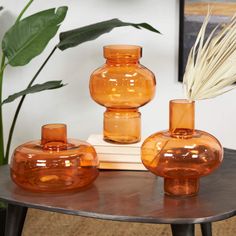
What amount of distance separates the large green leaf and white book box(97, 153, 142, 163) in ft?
2.70

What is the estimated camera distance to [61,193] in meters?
1.53

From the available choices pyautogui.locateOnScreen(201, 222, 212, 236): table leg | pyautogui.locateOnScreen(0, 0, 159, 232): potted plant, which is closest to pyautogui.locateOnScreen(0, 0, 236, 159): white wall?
pyautogui.locateOnScreen(0, 0, 159, 232): potted plant

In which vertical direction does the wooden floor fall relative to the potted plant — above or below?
above

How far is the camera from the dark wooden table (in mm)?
1364

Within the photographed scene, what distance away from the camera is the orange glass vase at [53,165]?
5.07ft

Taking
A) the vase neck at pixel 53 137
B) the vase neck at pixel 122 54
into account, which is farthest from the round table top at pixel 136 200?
the vase neck at pixel 122 54

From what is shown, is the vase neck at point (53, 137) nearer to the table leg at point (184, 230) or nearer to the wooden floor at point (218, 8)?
the table leg at point (184, 230)

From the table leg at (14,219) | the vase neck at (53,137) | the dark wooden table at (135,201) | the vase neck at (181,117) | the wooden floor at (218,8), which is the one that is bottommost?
the table leg at (14,219)

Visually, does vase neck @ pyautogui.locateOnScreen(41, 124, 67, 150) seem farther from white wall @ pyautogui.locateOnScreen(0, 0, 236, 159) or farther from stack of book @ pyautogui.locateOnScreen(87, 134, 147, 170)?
white wall @ pyautogui.locateOnScreen(0, 0, 236, 159)

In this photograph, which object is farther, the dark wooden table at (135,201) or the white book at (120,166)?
the white book at (120,166)

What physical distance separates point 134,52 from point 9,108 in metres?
1.40

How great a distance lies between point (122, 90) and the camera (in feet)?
6.08

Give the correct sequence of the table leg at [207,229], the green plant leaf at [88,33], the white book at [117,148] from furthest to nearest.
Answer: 1. the green plant leaf at [88,33]
2. the table leg at [207,229]
3. the white book at [117,148]

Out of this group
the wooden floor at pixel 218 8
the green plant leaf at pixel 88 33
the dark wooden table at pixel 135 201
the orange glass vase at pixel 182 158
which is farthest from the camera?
the wooden floor at pixel 218 8
